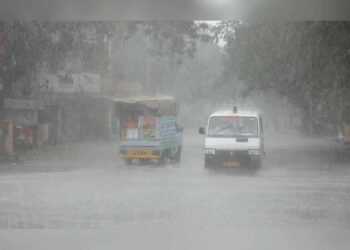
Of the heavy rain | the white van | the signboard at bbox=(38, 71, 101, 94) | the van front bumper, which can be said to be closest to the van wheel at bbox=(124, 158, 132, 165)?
the heavy rain

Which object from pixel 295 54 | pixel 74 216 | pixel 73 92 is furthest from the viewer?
pixel 73 92

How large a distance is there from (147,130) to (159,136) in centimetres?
51

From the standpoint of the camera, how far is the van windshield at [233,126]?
2120 cm

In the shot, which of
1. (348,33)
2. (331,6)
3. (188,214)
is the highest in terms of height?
(348,33)

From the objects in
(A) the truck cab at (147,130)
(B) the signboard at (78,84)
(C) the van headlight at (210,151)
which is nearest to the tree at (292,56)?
(C) the van headlight at (210,151)

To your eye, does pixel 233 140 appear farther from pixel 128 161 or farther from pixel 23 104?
pixel 23 104

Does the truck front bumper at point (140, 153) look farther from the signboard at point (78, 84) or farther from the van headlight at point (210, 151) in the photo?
the signboard at point (78, 84)

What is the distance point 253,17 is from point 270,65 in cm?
2345

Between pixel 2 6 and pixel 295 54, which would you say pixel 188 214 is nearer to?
pixel 2 6

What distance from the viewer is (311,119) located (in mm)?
56969

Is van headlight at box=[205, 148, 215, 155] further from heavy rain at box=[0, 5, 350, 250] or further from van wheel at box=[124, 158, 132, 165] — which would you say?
van wheel at box=[124, 158, 132, 165]

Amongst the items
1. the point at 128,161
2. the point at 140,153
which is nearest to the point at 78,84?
the point at 128,161

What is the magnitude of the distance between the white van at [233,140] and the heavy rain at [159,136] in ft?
0.12

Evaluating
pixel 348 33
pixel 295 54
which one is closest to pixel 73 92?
pixel 295 54
